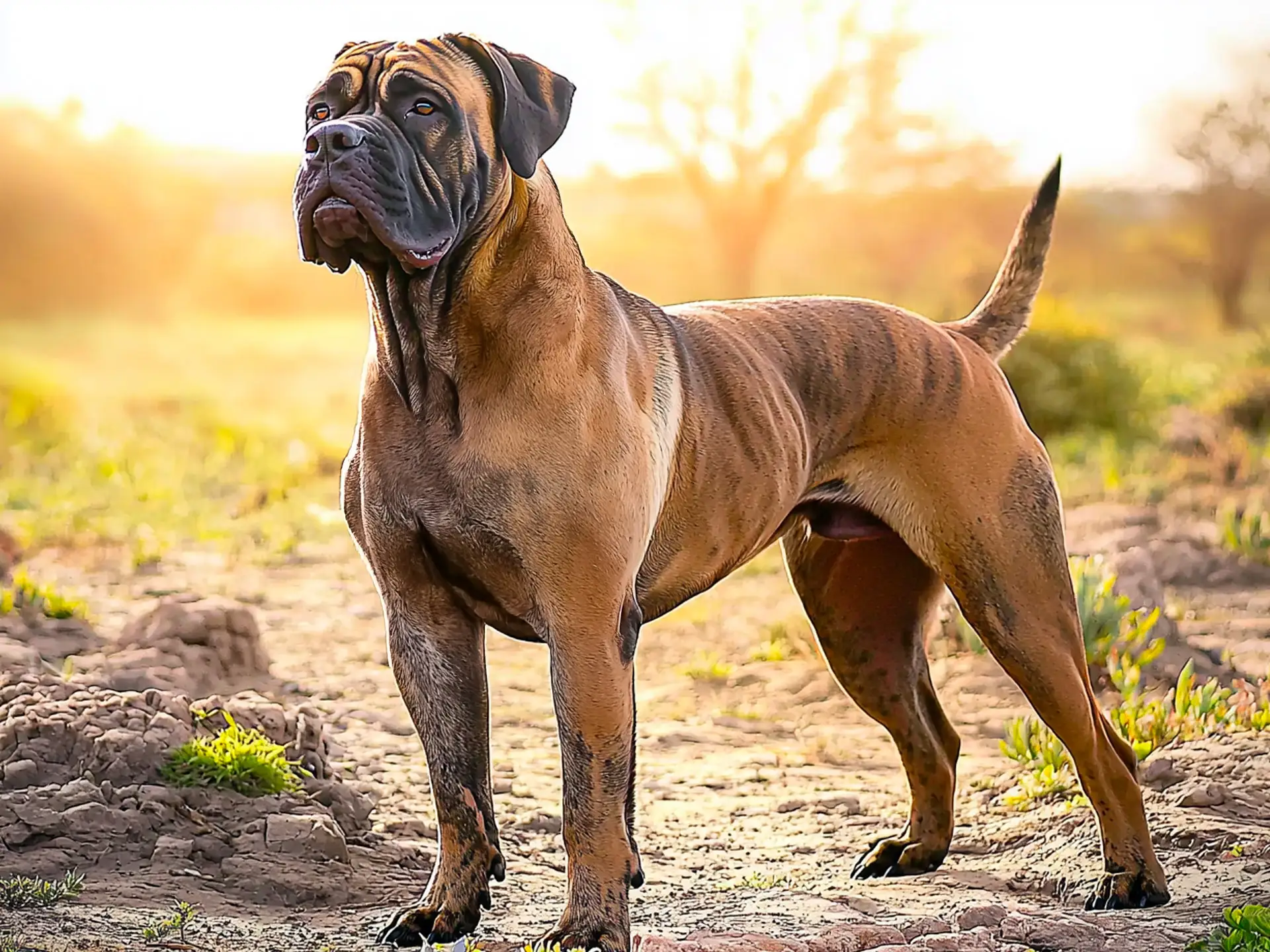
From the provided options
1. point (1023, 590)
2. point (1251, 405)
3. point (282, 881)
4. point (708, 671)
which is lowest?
point (708, 671)

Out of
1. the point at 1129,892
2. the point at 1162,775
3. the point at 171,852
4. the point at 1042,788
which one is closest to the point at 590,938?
the point at 171,852

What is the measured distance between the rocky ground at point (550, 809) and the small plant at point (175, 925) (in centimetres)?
3

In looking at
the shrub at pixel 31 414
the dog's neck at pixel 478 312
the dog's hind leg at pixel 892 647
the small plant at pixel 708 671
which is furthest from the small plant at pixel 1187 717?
the shrub at pixel 31 414

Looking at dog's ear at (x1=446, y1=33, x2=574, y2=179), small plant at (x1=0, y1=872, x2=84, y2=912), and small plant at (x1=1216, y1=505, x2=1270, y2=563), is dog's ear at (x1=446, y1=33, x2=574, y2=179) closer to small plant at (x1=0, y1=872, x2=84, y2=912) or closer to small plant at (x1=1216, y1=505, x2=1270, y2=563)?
small plant at (x1=0, y1=872, x2=84, y2=912)

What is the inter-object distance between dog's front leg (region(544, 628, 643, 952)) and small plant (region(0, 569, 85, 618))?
4052mm

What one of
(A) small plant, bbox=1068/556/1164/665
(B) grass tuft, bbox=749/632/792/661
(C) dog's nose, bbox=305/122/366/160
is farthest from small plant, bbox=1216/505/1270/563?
(C) dog's nose, bbox=305/122/366/160

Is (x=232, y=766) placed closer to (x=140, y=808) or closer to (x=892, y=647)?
(x=140, y=808)

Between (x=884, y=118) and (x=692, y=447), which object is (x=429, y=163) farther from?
(x=884, y=118)

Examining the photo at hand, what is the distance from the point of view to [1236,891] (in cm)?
390

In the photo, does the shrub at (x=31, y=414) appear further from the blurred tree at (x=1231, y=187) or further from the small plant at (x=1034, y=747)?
the blurred tree at (x=1231, y=187)

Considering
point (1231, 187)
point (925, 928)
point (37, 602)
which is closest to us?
point (925, 928)

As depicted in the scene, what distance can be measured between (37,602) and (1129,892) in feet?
16.0

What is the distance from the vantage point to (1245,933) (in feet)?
10.9

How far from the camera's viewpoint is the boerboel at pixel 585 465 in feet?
10.8
